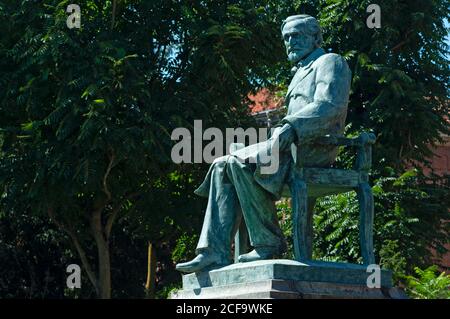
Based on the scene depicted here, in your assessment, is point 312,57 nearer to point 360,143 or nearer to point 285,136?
point 360,143

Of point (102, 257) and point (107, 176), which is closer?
point (107, 176)

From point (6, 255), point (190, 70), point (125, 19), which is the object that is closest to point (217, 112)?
point (190, 70)

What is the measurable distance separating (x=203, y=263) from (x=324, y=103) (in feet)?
5.84

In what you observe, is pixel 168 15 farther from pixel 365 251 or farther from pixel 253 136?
pixel 365 251

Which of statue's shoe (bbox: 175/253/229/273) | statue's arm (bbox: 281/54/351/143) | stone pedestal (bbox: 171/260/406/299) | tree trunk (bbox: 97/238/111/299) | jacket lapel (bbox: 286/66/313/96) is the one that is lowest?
stone pedestal (bbox: 171/260/406/299)

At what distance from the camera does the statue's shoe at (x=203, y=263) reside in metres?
10.1

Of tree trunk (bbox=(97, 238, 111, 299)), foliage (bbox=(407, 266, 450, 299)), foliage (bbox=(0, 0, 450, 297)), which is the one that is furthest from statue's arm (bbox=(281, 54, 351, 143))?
tree trunk (bbox=(97, 238, 111, 299))

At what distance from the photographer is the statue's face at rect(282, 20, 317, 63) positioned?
1087 centimetres

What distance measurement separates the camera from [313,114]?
10156 mm

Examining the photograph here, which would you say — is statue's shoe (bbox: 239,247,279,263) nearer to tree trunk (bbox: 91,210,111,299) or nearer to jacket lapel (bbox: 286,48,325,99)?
jacket lapel (bbox: 286,48,325,99)

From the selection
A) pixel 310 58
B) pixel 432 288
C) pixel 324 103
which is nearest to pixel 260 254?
pixel 324 103

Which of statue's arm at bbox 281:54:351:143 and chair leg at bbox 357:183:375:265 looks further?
chair leg at bbox 357:183:375:265

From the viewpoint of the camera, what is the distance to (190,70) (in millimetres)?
20641

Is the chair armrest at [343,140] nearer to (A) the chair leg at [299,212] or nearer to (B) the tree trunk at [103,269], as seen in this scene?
(A) the chair leg at [299,212]
